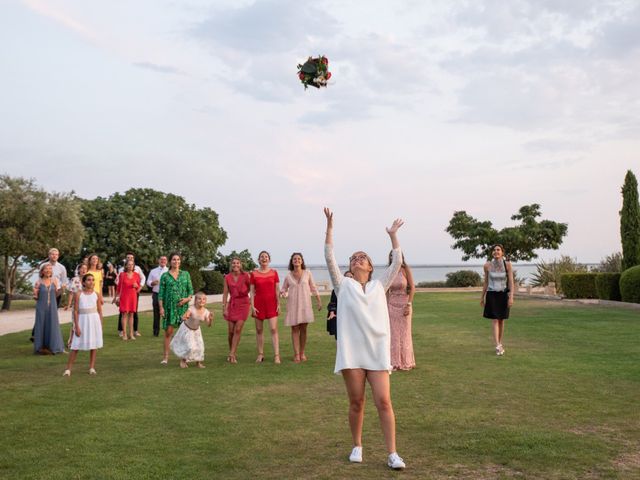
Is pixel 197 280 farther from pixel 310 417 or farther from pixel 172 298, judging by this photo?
pixel 310 417

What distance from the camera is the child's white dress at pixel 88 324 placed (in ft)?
36.4

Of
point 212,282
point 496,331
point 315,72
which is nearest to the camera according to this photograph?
point 315,72

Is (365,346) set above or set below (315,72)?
below

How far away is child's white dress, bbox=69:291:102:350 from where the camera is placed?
36.4ft

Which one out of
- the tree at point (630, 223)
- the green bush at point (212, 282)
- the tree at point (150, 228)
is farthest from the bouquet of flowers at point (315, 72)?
the tree at point (150, 228)

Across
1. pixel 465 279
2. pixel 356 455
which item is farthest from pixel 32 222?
pixel 465 279

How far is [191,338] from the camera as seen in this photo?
475 inches

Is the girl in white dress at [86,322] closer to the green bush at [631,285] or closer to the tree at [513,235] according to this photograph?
the green bush at [631,285]

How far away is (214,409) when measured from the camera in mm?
8406

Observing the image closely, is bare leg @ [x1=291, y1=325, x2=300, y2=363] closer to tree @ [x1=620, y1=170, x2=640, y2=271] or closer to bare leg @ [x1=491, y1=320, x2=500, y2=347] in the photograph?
bare leg @ [x1=491, y1=320, x2=500, y2=347]

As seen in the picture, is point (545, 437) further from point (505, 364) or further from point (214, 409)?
point (505, 364)

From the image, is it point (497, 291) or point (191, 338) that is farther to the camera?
point (497, 291)

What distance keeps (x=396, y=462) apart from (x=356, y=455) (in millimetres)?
445

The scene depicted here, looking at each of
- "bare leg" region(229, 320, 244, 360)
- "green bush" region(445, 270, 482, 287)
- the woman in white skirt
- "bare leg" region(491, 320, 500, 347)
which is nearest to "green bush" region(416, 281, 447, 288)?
→ "green bush" region(445, 270, 482, 287)
